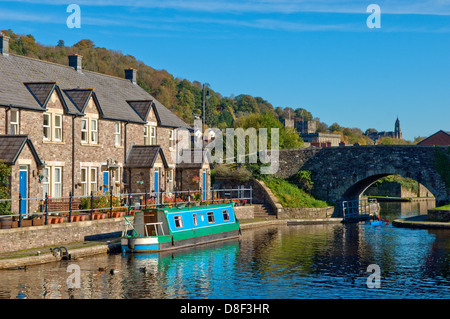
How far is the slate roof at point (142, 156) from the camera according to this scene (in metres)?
36.8

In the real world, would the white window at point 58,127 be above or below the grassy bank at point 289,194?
above

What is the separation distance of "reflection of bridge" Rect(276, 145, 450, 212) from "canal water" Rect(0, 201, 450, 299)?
1447 centimetres

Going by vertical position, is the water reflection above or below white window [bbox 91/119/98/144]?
below

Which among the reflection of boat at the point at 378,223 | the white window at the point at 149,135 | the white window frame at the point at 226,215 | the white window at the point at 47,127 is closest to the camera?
the white window at the point at 47,127

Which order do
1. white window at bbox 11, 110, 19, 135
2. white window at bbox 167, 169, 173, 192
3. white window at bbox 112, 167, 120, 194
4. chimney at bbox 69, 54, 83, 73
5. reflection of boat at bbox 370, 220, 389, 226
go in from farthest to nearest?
reflection of boat at bbox 370, 220, 389, 226 → white window at bbox 167, 169, 173, 192 → chimney at bbox 69, 54, 83, 73 → white window at bbox 112, 167, 120, 194 → white window at bbox 11, 110, 19, 135

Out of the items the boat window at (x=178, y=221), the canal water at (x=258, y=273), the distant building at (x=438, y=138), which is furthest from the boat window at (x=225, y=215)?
the distant building at (x=438, y=138)

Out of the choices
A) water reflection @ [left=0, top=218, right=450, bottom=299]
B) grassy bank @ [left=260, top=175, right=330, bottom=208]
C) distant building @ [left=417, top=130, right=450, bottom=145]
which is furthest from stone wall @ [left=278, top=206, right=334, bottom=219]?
distant building @ [left=417, top=130, right=450, bottom=145]

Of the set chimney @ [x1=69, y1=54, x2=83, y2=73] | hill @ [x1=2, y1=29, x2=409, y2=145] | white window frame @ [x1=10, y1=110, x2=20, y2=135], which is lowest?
white window frame @ [x1=10, y1=110, x2=20, y2=135]

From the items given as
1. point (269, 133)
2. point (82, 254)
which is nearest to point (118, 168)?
point (82, 254)

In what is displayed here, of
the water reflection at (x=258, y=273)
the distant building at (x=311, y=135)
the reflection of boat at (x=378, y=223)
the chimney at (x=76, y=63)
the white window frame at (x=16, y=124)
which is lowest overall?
the water reflection at (x=258, y=273)

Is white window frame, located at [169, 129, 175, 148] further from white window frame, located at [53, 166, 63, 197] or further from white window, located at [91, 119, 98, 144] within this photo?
white window frame, located at [53, 166, 63, 197]

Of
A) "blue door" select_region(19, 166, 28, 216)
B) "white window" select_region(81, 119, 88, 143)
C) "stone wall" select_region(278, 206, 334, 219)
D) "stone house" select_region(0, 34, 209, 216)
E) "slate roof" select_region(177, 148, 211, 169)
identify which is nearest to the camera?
"blue door" select_region(19, 166, 28, 216)

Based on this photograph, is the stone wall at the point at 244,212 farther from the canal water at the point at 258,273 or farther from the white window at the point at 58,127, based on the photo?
the white window at the point at 58,127

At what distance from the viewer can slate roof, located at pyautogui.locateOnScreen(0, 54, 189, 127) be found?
98.3ft
